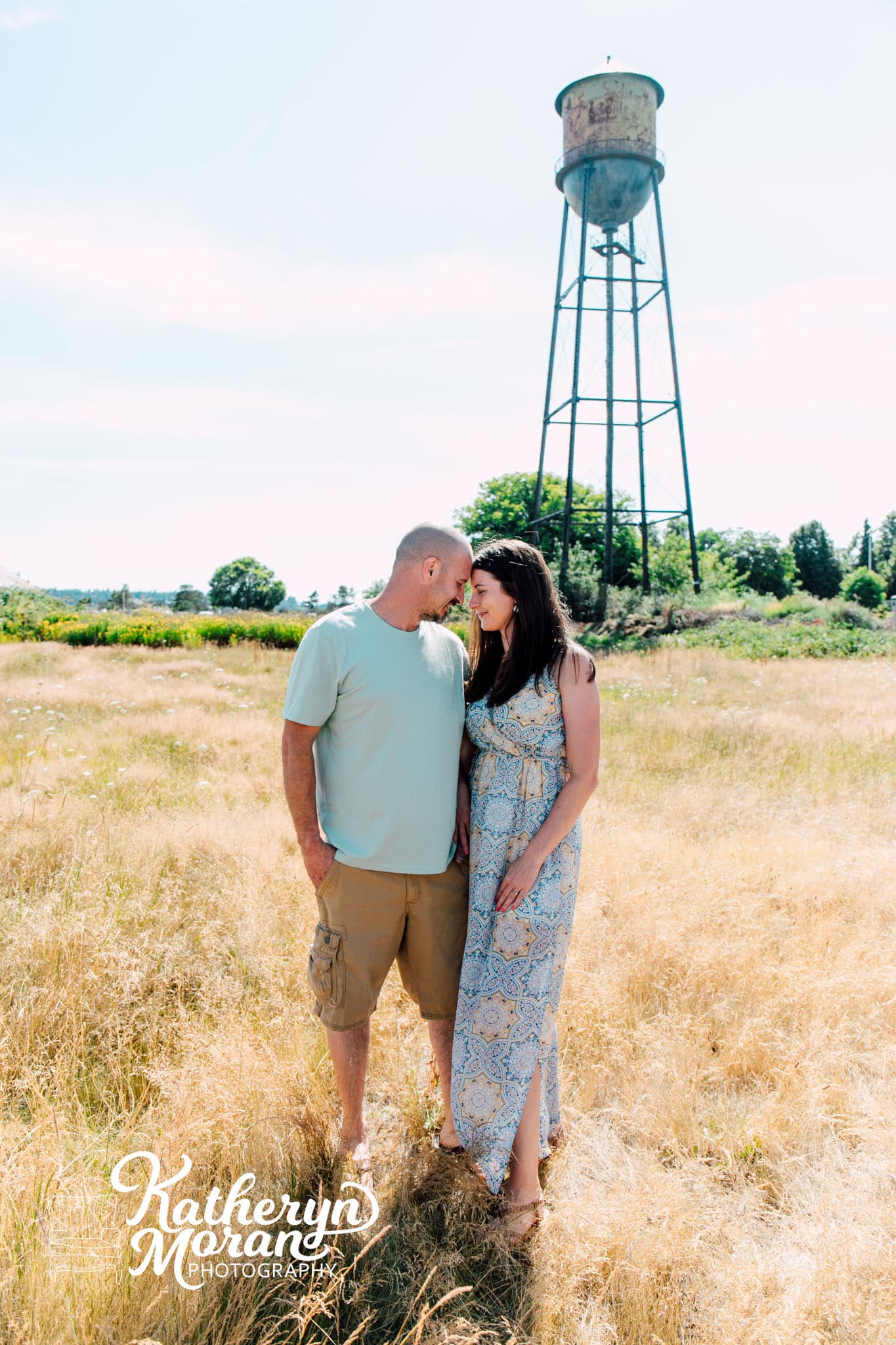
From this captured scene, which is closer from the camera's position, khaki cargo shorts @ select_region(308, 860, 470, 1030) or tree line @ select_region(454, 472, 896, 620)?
khaki cargo shorts @ select_region(308, 860, 470, 1030)

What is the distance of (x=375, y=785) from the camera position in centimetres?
225

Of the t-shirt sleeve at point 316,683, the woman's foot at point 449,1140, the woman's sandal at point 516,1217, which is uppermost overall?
the t-shirt sleeve at point 316,683

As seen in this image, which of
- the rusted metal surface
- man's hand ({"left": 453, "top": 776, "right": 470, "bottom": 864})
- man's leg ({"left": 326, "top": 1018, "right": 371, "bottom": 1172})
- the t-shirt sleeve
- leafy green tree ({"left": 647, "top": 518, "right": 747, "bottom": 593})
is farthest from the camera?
leafy green tree ({"left": 647, "top": 518, "right": 747, "bottom": 593})

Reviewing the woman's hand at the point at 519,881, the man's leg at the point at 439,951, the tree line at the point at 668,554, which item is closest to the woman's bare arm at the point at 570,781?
the woman's hand at the point at 519,881

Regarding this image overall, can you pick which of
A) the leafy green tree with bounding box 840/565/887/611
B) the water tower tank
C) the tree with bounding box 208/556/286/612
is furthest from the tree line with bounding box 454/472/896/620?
the tree with bounding box 208/556/286/612

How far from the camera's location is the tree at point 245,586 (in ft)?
232

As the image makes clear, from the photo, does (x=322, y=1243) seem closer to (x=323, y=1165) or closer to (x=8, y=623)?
(x=323, y=1165)

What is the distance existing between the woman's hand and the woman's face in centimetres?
65

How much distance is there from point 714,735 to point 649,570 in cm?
1550

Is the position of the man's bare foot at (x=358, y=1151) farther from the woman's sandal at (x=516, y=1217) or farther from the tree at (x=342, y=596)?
the tree at (x=342, y=596)

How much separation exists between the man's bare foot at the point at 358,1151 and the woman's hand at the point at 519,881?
868 millimetres

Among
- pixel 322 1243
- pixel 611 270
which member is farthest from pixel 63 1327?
pixel 611 270

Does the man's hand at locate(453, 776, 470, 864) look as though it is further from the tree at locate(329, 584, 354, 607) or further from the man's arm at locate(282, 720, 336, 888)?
the tree at locate(329, 584, 354, 607)

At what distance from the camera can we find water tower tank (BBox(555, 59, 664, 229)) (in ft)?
54.9
